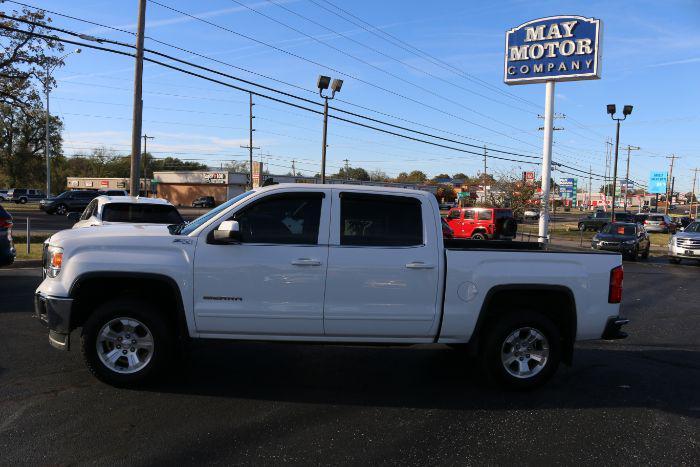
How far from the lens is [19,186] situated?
275 ft

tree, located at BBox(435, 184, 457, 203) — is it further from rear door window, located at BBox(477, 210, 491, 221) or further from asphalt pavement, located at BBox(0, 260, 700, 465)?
asphalt pavement, located at BBox(0, 260, 700, 465)

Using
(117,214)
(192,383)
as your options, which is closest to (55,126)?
(117,214)

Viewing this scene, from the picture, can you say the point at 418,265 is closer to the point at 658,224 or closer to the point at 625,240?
the point at 625,240

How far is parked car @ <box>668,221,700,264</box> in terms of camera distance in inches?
835

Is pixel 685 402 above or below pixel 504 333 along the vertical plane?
below

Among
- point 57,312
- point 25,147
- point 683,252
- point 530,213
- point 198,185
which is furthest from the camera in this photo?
point 198,185

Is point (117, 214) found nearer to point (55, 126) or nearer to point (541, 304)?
point (541, 304)

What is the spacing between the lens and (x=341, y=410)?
15.7 ft

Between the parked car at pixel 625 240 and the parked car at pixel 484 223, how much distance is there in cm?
401

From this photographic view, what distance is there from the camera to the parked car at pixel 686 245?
69.6 feet

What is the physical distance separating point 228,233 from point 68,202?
4077 centimetres

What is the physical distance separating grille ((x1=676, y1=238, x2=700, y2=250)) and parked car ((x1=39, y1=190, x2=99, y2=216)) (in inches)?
1407

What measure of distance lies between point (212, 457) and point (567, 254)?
3.59m

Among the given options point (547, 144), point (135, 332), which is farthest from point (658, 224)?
point (135, 332)
